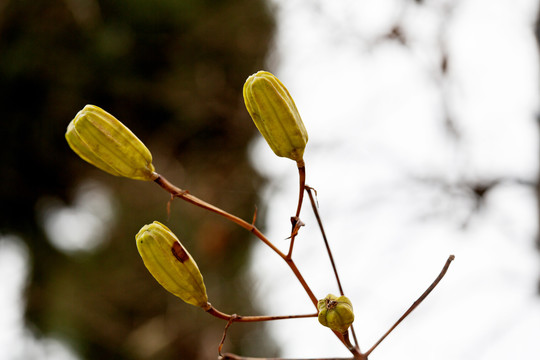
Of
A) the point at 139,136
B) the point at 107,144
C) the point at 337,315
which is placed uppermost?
the point at 139,136

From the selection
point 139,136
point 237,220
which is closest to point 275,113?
point 237,220

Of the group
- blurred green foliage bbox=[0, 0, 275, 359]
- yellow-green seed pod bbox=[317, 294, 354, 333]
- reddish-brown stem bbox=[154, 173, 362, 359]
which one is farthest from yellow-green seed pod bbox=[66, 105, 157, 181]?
blurred green foliage bbox=[0, 0, 275, 359]

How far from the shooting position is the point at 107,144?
0.35m

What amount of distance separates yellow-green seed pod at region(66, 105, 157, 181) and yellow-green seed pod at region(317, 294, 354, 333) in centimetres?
16

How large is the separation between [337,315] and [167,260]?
0.38 feet

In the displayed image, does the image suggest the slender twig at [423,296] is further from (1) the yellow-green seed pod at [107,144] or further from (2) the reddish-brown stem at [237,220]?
(1) the yellow-green seed pod at [107,144]

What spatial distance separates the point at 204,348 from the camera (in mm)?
1553

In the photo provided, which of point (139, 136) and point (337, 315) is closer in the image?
point (337, 315)

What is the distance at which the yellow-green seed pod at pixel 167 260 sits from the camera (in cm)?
33

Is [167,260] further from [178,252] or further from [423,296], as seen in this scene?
[423,296]

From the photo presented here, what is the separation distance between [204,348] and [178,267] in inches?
51.5

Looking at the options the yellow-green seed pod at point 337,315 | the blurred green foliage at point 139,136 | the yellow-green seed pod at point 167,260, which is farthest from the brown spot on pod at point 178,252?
the blurred green foliage at point 139,136

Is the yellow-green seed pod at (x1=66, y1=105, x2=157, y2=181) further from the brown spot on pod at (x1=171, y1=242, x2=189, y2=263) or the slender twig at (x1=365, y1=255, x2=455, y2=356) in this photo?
the slender twig at (x1=365, y1=255, x2=455, y2=356)

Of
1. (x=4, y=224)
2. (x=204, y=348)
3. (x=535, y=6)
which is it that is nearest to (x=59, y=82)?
(x=4, y=224)
